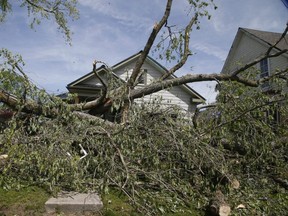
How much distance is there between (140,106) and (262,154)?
2455mm

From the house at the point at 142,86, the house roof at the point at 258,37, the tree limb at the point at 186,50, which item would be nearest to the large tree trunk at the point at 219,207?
the tree limb at the point at 186,50

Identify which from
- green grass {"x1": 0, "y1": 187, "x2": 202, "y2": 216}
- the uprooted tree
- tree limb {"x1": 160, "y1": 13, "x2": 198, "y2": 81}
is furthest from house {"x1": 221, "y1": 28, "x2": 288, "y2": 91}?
green grass {"x1": 0, "y1": 187, "x2": 202, "y2": 216}

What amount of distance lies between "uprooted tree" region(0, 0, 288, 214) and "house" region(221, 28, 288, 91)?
10.5 meters

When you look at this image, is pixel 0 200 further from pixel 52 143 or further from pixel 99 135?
pixel 99 135

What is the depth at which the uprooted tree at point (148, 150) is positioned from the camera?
4.05 m

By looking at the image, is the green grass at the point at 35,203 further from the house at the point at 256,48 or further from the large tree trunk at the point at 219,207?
the house at the point at 256,48

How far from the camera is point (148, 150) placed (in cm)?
464

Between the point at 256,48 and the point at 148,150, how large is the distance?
15.0 meters

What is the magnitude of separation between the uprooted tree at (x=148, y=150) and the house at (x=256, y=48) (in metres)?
10.5

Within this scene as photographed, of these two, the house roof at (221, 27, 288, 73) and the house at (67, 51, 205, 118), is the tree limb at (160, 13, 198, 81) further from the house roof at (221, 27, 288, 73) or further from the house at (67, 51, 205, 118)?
the house roof at (221, 27, 288, 73)

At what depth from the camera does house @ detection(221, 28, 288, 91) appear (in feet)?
50.4

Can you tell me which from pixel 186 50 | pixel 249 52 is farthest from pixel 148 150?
pixel 249 52

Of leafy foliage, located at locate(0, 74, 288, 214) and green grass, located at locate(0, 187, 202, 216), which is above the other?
leafy foliage, located at locate(0, 74, 288, 214)

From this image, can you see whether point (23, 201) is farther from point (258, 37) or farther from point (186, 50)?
point (258, 37)
